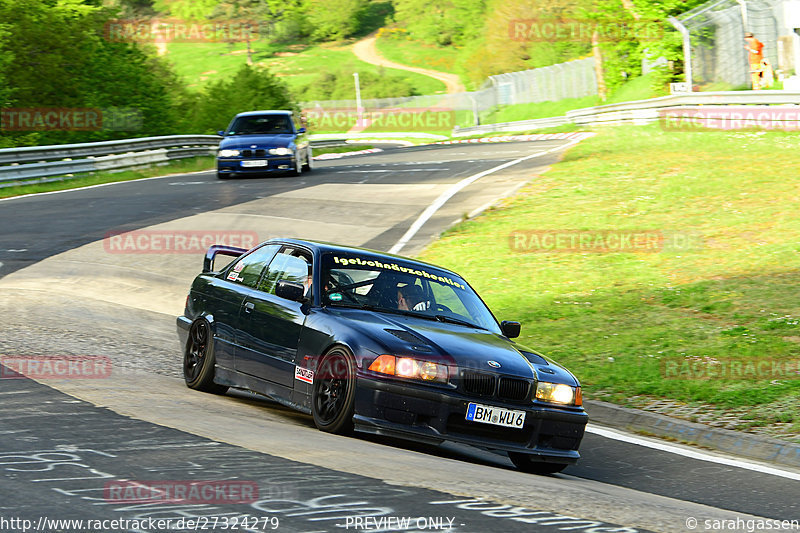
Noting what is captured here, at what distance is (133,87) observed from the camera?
41812mm

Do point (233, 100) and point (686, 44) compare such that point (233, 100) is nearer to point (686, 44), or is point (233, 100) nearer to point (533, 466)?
point (686, 44)

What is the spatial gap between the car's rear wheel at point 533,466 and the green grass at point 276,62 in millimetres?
115421

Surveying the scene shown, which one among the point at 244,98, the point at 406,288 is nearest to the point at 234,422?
the point at 406,288

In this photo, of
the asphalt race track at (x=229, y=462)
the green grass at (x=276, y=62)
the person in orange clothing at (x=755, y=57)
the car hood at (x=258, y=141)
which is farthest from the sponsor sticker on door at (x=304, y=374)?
the green grass at (x=276, y=62)

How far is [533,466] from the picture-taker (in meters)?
7.23

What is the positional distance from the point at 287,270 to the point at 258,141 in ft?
61.7

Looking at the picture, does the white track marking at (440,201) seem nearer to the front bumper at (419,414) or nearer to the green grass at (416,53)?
the front bumper at (419,414)

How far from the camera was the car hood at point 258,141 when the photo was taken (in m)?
26.5

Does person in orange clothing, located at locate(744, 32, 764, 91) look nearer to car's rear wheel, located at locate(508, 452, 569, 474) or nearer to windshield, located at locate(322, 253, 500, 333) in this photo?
windshield, located at locate(322, 253, 500, 333)

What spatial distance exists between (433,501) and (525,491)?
87cm

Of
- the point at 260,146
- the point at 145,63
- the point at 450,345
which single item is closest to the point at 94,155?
the point at 260,146

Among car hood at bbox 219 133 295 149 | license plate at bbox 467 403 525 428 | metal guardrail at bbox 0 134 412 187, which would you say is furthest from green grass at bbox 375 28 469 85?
license plate at bbox 467 403 525 428

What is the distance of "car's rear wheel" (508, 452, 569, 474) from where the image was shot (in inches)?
283

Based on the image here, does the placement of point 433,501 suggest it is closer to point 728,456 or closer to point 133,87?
point 728,456
